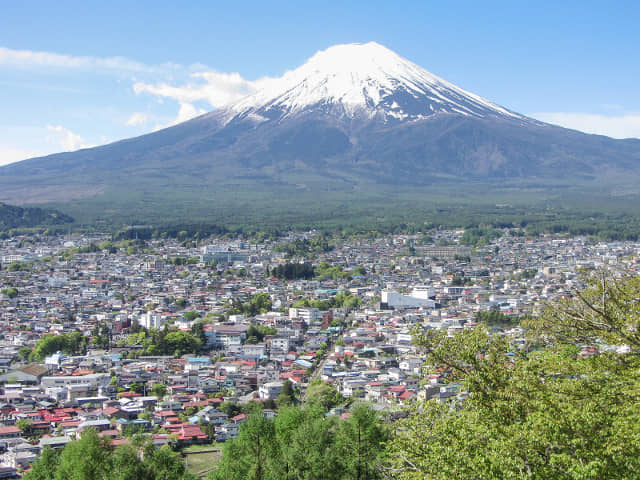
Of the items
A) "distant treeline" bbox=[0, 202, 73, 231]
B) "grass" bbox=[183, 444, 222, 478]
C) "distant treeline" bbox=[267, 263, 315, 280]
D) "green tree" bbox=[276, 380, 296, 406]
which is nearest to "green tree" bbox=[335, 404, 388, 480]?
"grass" bbox=[183, 444, 222, 478]

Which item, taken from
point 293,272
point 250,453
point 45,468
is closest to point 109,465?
point 45,468

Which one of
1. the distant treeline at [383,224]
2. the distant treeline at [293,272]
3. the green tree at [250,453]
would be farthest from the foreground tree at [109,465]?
the distant treeline at [383,224]

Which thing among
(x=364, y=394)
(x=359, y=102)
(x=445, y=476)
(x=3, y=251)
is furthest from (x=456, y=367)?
(x=359, y=102)

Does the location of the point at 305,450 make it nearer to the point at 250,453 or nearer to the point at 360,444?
the point at 360,444

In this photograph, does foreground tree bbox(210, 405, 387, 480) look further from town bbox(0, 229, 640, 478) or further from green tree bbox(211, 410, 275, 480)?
town bbox(0, 229, 640, 478)

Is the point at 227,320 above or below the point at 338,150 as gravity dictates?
A: below

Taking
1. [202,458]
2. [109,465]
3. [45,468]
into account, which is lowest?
[202,458]

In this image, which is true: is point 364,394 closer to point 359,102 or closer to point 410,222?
point 410,222

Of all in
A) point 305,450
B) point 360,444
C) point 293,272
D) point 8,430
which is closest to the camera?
point 305,450

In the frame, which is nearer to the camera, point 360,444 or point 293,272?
point 360,444
